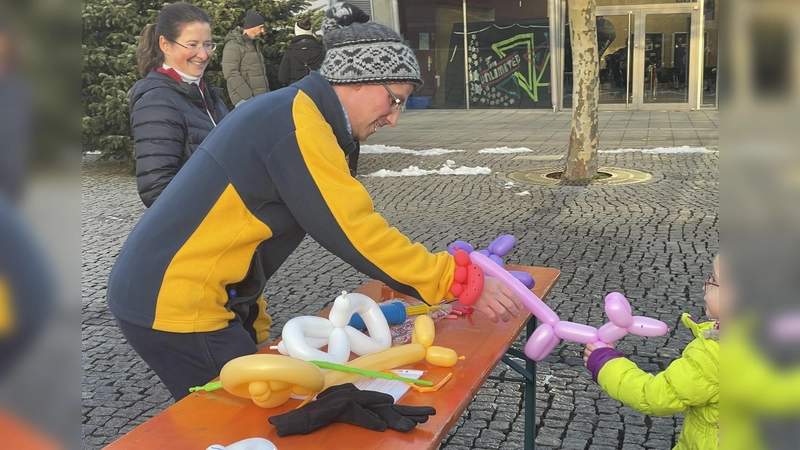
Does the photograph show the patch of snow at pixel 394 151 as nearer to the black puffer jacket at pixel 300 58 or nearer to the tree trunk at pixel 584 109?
the tree trunk at pixel 584 109

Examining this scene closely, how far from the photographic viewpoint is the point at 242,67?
923 cm

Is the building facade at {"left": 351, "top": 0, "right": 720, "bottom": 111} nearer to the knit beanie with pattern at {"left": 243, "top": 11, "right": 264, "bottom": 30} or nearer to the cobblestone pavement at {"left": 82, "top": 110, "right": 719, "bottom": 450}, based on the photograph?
the cobblestone pavement at {"left": 82, "top": 110, "right": 719, "bottom": 450}

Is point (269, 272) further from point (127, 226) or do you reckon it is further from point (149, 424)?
point (127, 226)

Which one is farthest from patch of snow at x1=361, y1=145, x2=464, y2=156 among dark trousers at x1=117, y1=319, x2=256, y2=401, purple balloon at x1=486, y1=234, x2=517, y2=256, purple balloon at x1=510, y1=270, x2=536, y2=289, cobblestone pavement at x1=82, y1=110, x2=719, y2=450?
dark trousers at x1=117, y1=319, x2=256, y2=401

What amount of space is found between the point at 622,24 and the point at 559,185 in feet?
32.4

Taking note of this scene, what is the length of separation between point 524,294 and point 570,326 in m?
0.19

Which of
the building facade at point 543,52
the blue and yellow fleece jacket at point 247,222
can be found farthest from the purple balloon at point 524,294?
the building facade at point 543,52

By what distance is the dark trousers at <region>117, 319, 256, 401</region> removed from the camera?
79.8 inches

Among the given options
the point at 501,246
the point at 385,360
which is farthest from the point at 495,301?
the point at 501,246

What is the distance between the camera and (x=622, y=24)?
57.6 feet

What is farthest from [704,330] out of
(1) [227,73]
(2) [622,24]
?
(2) [622,24]

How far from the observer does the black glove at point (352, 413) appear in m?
1.59

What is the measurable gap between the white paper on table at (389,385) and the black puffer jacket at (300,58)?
→ 25.4 feet

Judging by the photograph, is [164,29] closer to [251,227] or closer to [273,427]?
[251,227]
